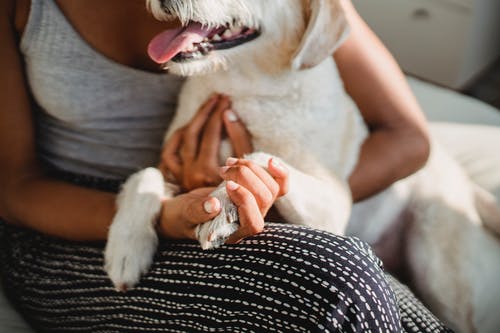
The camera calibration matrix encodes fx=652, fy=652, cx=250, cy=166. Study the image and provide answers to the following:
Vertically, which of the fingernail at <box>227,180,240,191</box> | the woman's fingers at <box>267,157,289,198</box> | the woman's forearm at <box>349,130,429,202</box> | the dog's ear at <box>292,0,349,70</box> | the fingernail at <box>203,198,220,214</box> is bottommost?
the woman's forearm at <box>349,130,429,202</box>

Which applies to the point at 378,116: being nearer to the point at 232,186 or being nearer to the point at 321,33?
the point at 321,33

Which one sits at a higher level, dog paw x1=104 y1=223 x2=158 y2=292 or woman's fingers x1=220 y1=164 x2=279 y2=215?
woman's fingers x1=220 y1=164 x2=279 y2=215

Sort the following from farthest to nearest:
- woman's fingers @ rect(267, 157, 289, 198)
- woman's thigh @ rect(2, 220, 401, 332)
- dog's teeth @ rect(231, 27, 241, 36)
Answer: dog's teeth @ rect(231, 27, 241, 36) < woman's fingers @ rect(267, 157, 289, 198) < woman's thigh @ rect(2, 220, 401, 332)

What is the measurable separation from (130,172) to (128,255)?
0.34m

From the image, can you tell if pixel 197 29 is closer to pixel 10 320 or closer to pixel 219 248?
pixel 219 248

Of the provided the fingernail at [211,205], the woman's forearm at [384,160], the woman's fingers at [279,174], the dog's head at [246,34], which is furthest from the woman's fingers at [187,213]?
the woman's forearm at [384,160]

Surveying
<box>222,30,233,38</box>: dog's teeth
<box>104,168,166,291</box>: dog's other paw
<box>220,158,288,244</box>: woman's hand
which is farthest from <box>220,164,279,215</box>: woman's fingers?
<box>222,30,233,38</box>: dog's teeth

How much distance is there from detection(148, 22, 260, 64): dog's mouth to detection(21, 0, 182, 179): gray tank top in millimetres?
162

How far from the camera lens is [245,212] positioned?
98cm

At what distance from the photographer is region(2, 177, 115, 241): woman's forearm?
47.4 inches

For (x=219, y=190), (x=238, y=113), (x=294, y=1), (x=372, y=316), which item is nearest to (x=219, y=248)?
(x=219, y=190)

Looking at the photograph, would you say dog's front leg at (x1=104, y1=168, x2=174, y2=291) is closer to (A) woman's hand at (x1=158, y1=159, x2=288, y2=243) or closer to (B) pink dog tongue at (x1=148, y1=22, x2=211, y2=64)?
(A) woman's hand at (x1=158, y1=159, x2=288, y2=243)

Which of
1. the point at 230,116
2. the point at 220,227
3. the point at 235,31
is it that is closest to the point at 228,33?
the point at 235,31

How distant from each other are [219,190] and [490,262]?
2.12ft
